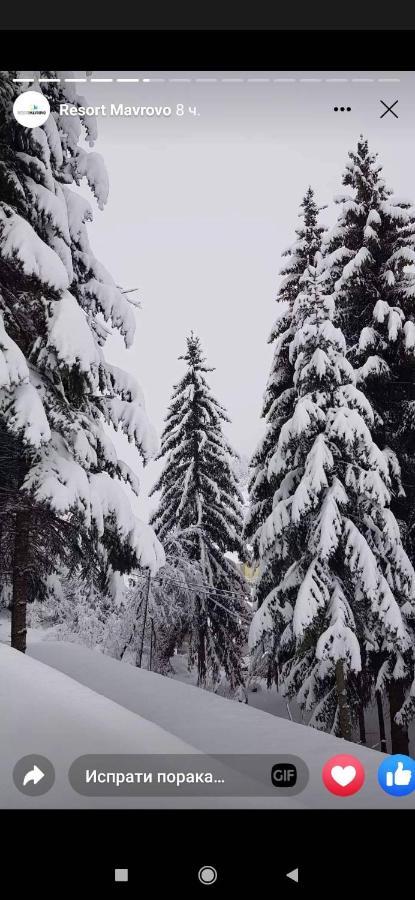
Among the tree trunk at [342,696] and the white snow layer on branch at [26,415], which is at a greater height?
the white snow layer on branch at [26,415]

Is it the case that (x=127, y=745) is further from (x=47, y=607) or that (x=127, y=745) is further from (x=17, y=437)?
(x=47, y=607)

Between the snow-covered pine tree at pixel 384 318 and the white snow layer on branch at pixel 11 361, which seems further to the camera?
the snow-covered pine tree at pixel 384 318

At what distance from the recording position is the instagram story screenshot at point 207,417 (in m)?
2.92

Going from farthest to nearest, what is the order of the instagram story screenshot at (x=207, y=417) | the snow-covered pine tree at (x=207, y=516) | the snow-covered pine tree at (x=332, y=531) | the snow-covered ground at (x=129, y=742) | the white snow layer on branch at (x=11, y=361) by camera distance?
the snow-covered pine tree at (x=207, y=516), the snow-covered pine tree at (x=332, y=531), the white snow layer on branch at (x=11, y=361), the instagram story screenshot at (x=207, y=417), the snow-covered ground at (x=129, y=742)

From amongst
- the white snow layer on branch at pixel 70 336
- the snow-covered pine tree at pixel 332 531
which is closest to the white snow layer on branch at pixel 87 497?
the white snow layer on branch at pixel 70 336

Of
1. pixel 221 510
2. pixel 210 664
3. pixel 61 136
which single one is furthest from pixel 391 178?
pixel 210 664

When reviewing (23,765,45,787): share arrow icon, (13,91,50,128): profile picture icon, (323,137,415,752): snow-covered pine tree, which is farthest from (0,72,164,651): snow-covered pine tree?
(323,137,415,752): snow-covered pine tree

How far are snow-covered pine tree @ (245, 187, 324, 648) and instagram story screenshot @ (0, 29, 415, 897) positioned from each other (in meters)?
0.07

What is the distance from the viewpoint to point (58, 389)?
24.9 ft

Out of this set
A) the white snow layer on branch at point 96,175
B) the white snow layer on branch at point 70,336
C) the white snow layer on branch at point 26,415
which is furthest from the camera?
the white snow layer on branch at point 26,415

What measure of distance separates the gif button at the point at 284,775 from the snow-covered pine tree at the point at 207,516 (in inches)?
502

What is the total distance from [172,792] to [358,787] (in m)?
0.86
